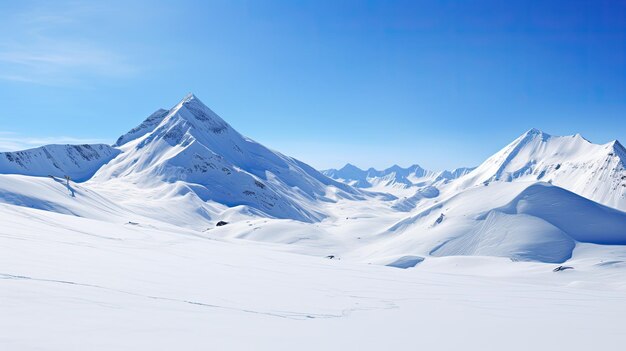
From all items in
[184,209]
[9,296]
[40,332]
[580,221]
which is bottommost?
[40,332]

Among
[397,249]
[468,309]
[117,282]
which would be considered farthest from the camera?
[397,249]

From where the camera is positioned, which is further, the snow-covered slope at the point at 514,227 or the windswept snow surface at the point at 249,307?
the snow-covered slope at the point at 514,227

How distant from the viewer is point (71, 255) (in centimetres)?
1350

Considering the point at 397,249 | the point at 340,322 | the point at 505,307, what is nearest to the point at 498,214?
the point at 397,249

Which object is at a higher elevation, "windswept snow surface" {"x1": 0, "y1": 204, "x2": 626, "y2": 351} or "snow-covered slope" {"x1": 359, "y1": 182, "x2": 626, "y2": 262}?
"snow-covered slope" {"x1": 359, "y1": 182, "x2": 626, "y2": 262}

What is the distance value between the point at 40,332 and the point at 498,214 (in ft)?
278

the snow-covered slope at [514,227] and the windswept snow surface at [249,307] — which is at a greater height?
the snow-covered slope at [514,227]

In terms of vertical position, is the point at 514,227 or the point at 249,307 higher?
the point at 514,227

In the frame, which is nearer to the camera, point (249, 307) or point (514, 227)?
point (249, 307)

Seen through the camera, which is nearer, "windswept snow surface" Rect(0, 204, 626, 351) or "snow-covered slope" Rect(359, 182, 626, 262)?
"windswept snow surface" Rect(0, 204, 626, 351)

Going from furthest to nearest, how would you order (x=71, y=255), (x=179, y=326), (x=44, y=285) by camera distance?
(x=71, y=255) → (x=44, y=285) → (x=179, y=326)

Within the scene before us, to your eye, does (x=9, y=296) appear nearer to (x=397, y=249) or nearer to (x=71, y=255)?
(x=71, y=255)

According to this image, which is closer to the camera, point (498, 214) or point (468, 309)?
point (468, 309)

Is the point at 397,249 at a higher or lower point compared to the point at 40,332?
higher
